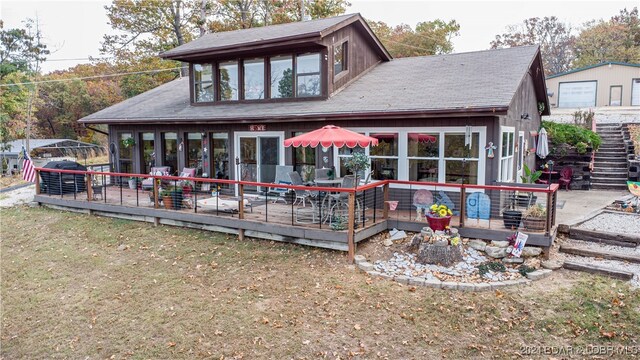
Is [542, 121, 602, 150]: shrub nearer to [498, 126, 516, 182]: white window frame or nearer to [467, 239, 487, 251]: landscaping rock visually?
[498, 126, 516, 182]: white window frame

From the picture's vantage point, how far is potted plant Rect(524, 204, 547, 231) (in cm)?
734

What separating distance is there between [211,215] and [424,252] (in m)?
4.67

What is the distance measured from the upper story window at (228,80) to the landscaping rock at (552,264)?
30.8 ft

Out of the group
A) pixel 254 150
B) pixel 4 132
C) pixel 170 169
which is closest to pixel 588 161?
pixel 254 150

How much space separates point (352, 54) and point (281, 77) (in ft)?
7.60

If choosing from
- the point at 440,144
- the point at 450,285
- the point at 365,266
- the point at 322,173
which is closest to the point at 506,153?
the point at 440,144

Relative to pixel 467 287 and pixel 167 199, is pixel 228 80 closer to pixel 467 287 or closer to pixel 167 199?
pixel 167 199

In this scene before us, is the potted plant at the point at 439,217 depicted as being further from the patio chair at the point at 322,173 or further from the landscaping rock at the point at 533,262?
the patio chair at the point at 322,173

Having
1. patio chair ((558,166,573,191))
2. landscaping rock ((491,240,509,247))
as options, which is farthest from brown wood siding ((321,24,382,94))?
patio chair ((558,166,573,191))

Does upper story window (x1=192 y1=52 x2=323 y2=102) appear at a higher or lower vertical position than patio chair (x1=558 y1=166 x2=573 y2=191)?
higher

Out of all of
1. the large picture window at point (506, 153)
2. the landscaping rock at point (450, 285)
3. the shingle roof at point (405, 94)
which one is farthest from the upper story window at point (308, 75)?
the landscaping rock at point (450, 285)

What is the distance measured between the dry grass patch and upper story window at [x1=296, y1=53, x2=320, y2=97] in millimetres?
5056

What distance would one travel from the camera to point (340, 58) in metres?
12.3

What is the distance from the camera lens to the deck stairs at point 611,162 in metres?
13.9
